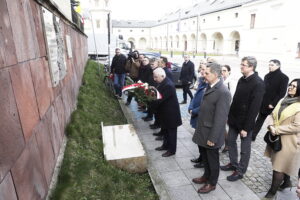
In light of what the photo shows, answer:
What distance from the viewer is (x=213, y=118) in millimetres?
3410

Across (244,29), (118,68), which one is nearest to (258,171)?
(118,68)

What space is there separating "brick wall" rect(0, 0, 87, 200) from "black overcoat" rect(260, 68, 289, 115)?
4669mm

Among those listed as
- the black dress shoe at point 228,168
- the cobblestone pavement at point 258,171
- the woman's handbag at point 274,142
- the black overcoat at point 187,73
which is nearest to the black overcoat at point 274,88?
the cobblestone pavement at point 258,171

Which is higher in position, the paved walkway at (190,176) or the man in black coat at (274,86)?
the man in black coat at (274,86)

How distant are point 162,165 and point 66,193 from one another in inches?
86.0

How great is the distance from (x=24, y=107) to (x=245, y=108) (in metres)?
3.29

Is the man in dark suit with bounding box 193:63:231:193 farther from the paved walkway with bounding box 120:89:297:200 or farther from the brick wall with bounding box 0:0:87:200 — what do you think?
the brick wall with bounding box 0:0:87:200

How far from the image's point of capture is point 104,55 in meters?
26.8

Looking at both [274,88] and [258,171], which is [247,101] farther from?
[274,88]

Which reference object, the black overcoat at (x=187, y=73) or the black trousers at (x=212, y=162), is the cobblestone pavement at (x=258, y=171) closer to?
the black trousers at (x=212, y=162)

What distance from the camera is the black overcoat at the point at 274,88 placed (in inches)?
200

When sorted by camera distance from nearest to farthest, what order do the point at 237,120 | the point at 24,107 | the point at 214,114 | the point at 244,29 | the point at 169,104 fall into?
the point at 24,107 < the point at 214,114 < the point at 237,120 < the point at 169,104 < the point at 244,29

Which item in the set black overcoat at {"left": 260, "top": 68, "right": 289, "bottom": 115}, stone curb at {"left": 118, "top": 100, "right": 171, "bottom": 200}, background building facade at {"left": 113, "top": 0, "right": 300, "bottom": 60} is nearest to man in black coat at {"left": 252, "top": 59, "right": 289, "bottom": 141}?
black overcoat at {"left": 260, "top": 68, "right": 289, "bottom": 115}

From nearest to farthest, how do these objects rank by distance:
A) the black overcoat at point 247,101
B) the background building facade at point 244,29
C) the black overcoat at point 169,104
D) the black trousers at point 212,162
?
the black trousers at point 212,162 → the black overcoat at point 247,101 → the black overcoat at point 169,104 → the background building facade at point 244,29
